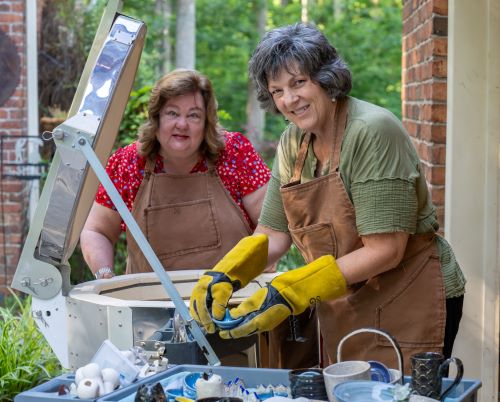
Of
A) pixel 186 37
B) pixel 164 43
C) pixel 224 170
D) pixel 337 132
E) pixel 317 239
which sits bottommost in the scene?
pixel 317 239

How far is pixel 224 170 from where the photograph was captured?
3625mm

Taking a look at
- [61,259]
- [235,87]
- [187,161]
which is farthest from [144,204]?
[235,87]

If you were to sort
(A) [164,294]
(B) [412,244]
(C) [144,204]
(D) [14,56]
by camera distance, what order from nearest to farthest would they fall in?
(B) [412,244]
(A) [164,294]
(C) [144,204]
(D) [14,56]

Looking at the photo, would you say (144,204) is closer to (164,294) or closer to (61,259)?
(164,294)

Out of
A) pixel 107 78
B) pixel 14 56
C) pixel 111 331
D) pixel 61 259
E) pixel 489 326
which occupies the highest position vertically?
pixel 14 56

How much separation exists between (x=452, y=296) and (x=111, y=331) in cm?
99

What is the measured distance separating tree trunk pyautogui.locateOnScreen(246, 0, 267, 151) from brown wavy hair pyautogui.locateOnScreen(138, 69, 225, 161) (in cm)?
868

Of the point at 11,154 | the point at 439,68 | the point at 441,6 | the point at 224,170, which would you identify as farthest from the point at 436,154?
the point at 11,154

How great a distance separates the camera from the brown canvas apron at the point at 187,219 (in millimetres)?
3523

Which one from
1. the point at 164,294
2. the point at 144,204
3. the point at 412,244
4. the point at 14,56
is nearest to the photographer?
the point at 412,244

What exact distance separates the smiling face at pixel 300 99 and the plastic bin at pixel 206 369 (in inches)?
33.3

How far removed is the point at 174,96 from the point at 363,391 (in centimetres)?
188

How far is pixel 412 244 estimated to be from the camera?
2.74 m

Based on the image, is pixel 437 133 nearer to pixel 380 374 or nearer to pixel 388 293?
pixel 388 293
